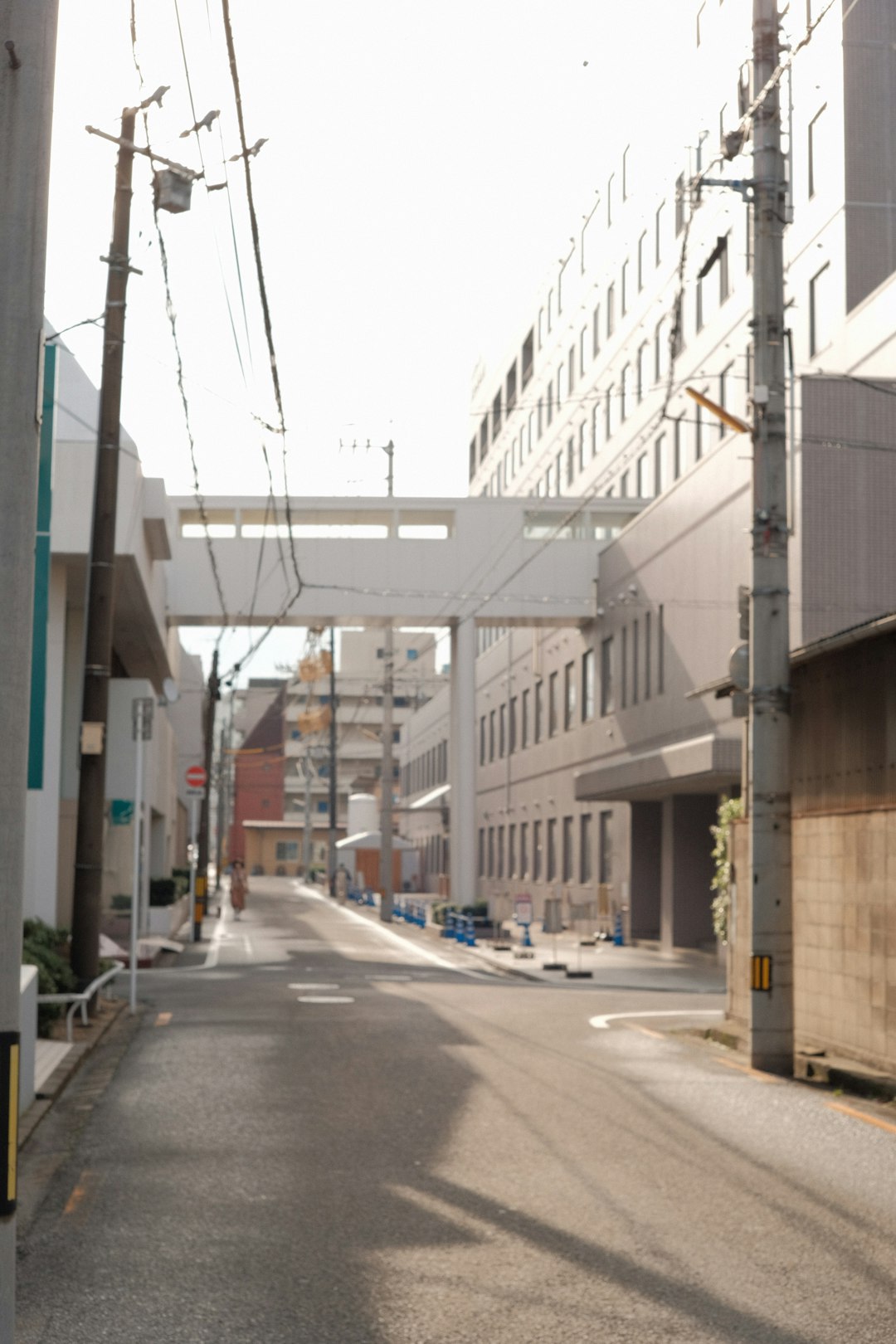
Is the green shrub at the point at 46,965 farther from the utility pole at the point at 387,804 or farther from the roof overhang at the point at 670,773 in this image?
the utility pole at the point at 387,804

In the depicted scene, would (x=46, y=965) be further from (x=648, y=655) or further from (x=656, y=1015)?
(x=648, y=655)

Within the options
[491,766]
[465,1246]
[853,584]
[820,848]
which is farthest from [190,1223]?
[491,766]

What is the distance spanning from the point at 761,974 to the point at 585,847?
1343 inches

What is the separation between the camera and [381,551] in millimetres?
46719

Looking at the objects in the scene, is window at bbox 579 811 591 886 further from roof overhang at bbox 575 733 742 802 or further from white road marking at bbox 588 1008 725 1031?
white road marking at bbox 588 1008 725 1031

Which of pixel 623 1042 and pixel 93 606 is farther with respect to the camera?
pixel 93 606

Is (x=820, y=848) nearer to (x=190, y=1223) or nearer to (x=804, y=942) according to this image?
(x=804, y=942)

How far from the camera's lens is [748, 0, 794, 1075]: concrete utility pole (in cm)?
1438

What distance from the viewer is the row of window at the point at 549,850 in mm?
46000

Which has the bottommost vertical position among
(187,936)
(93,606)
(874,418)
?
(187,936)

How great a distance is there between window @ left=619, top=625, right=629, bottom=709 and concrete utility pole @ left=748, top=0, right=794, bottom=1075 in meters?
26.8

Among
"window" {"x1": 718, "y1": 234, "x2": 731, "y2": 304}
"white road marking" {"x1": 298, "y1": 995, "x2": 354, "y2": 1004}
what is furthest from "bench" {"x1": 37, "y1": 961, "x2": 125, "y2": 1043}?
"window" {"x1": 718, "y1": 234, "x2": 731, "y2": 304}

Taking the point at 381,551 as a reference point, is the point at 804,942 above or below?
below

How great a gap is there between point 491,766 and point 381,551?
21967 millimetres
